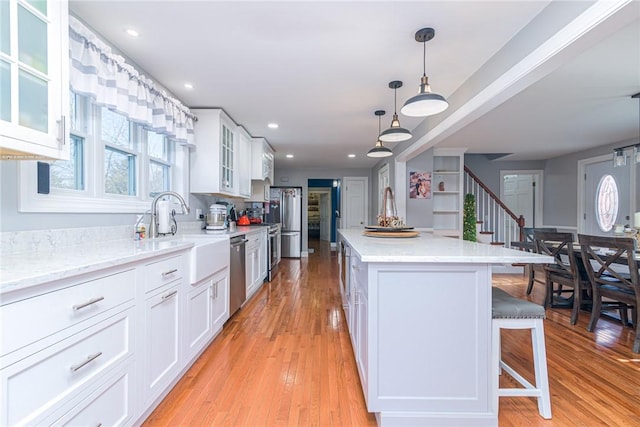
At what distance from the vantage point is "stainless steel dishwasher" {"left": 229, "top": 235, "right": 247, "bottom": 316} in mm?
2984

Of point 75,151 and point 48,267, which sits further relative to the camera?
point 75,151

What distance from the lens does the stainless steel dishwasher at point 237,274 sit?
298 centimetres

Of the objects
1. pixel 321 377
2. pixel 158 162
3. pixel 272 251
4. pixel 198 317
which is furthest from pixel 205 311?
pixel 272 251

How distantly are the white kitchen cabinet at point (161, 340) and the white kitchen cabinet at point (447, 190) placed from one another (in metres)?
4.74

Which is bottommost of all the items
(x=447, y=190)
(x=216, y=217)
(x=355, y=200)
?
(x=216, y=217)

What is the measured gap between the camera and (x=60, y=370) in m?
1.05

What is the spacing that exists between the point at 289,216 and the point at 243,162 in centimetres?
286

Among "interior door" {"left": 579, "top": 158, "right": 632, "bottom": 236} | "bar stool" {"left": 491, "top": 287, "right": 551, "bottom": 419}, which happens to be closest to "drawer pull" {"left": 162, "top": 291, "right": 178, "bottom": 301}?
"bar stool" {"left": 491, "top": 287, "right": 551, "bottom": 419}

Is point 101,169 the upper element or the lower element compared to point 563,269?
upper

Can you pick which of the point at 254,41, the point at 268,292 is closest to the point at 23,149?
the point at 254,41

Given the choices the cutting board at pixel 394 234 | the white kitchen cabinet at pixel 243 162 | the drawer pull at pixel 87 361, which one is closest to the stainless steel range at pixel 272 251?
A: the white kitchen cabinet at pixel 243 162

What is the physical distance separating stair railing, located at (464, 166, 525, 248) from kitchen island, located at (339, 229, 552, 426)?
489cm

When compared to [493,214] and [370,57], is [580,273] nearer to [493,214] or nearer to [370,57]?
[493,214]

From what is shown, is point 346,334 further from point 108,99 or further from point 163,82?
point 163,82
